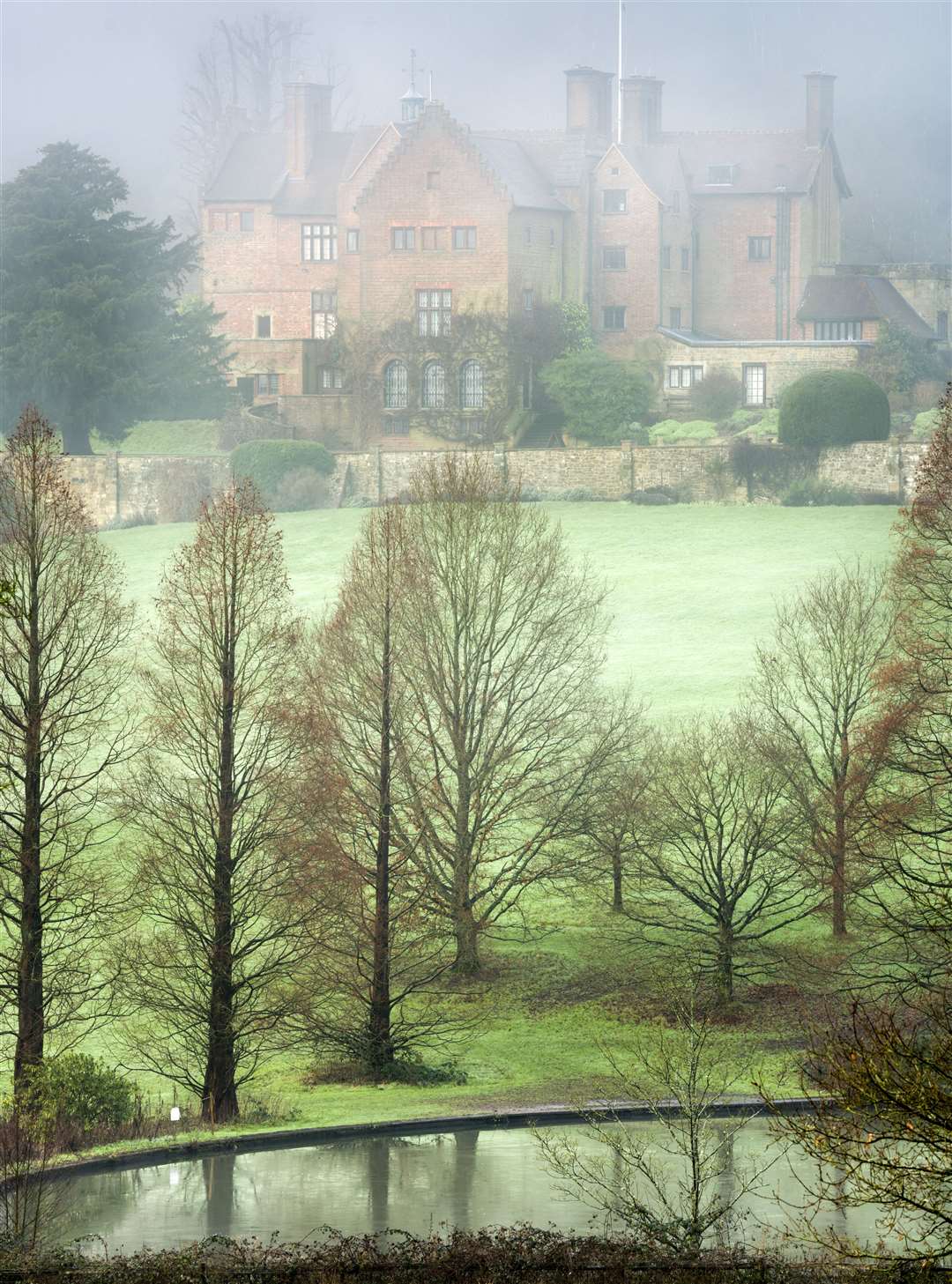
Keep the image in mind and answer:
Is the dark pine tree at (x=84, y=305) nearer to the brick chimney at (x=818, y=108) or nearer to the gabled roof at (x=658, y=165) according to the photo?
the gabled roof at (x=658, y=165)

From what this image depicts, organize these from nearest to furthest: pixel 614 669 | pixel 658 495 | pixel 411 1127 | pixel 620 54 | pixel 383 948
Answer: pixel 411 1127
pixel 383 948
pixel 614 669
pixel 658 495
pixel 620 54

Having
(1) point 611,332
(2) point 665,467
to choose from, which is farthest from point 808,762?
(1) point 611,332

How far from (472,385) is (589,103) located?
12.0m

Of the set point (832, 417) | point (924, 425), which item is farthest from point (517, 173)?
point (924, 425)

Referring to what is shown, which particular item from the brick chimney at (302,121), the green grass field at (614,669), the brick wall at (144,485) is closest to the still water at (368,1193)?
the green grass field at (614,669)

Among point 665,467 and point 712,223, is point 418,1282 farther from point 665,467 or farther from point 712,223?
point 712,223

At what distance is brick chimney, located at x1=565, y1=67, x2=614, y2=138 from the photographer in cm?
6488

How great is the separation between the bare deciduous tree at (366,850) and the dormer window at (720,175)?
136 ft

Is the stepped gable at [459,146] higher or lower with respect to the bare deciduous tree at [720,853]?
higher

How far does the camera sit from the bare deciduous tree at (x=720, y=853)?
27672 mm

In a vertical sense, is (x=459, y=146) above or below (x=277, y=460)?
above

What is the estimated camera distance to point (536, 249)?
2506 inches

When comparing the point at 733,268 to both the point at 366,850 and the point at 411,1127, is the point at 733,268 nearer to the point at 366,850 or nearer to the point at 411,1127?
the point at 366,850

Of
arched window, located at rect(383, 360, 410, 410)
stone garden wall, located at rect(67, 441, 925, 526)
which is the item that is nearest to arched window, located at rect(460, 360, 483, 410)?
arched window, located at rect(383, 360, 410, 410)
